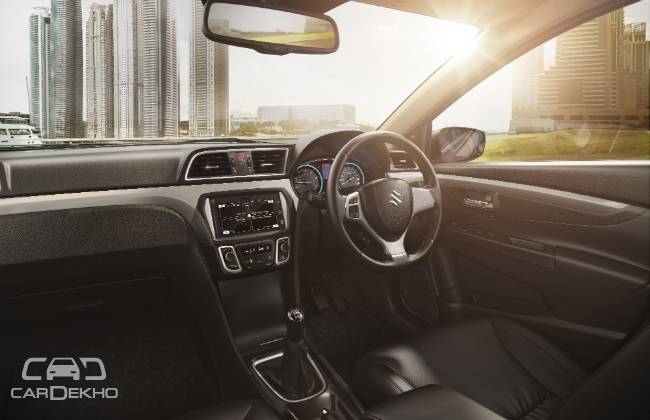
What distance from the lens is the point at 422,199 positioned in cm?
212

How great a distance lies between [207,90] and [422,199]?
2.30m

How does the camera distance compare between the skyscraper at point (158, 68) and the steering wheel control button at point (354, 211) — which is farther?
the skyscraper at point (158, 68)

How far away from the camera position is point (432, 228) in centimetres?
214

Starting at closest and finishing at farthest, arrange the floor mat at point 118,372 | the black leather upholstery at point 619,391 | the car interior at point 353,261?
the black leather upholstery at point 619,391 < the car interior at point 353,261 < the floor mat at point 118,372

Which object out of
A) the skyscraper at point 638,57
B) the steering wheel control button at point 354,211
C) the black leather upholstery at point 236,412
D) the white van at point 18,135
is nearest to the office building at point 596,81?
Answer: the skyscraper at point 638,57

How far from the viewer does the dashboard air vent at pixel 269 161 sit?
2566mm

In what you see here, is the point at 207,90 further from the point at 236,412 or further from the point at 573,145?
the point at 236,412

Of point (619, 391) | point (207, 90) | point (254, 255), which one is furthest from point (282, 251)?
point (207, 90)

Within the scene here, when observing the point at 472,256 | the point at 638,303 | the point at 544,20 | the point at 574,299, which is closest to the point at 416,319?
the point at 472,256

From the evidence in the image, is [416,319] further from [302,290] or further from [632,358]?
[632,358]

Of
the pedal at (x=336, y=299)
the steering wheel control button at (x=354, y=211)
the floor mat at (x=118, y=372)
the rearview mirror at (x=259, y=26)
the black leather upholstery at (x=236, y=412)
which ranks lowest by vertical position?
the floor mat at (x=118, y=372)

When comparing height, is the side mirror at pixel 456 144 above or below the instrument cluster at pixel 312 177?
above

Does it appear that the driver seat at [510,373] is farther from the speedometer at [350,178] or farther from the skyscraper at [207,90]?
the skyscraper at [207,90]

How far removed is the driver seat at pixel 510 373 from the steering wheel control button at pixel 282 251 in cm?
74
